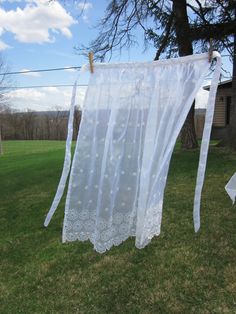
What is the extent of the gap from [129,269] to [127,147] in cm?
114

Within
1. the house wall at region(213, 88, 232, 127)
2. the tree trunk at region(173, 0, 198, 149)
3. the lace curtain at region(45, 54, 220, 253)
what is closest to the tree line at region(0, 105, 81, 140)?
the house wall at region(213, 88, 232, 127)

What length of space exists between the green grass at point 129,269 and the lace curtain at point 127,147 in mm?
402

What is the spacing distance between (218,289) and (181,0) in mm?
8862

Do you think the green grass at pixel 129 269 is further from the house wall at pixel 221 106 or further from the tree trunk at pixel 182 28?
the house wall at pixel 221 106

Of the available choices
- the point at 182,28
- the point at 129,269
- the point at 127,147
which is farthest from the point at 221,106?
the point at 127,147

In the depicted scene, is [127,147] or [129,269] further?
[129,269]

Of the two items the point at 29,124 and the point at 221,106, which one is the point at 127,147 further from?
the point at 29,124

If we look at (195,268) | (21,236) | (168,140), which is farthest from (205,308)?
(21,236)

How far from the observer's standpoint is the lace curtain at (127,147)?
306 centimetres

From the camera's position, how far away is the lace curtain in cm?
306

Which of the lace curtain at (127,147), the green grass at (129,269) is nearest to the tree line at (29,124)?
the green grass at (129,269)

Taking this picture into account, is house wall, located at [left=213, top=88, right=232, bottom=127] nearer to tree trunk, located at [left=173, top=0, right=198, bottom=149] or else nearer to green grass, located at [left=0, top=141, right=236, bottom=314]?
tree trunk, located at [left=173, top=0, right=198, bottom=149]

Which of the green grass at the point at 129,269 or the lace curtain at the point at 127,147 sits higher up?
the lace curtain at the point at 127,147

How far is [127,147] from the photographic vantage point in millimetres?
3256
